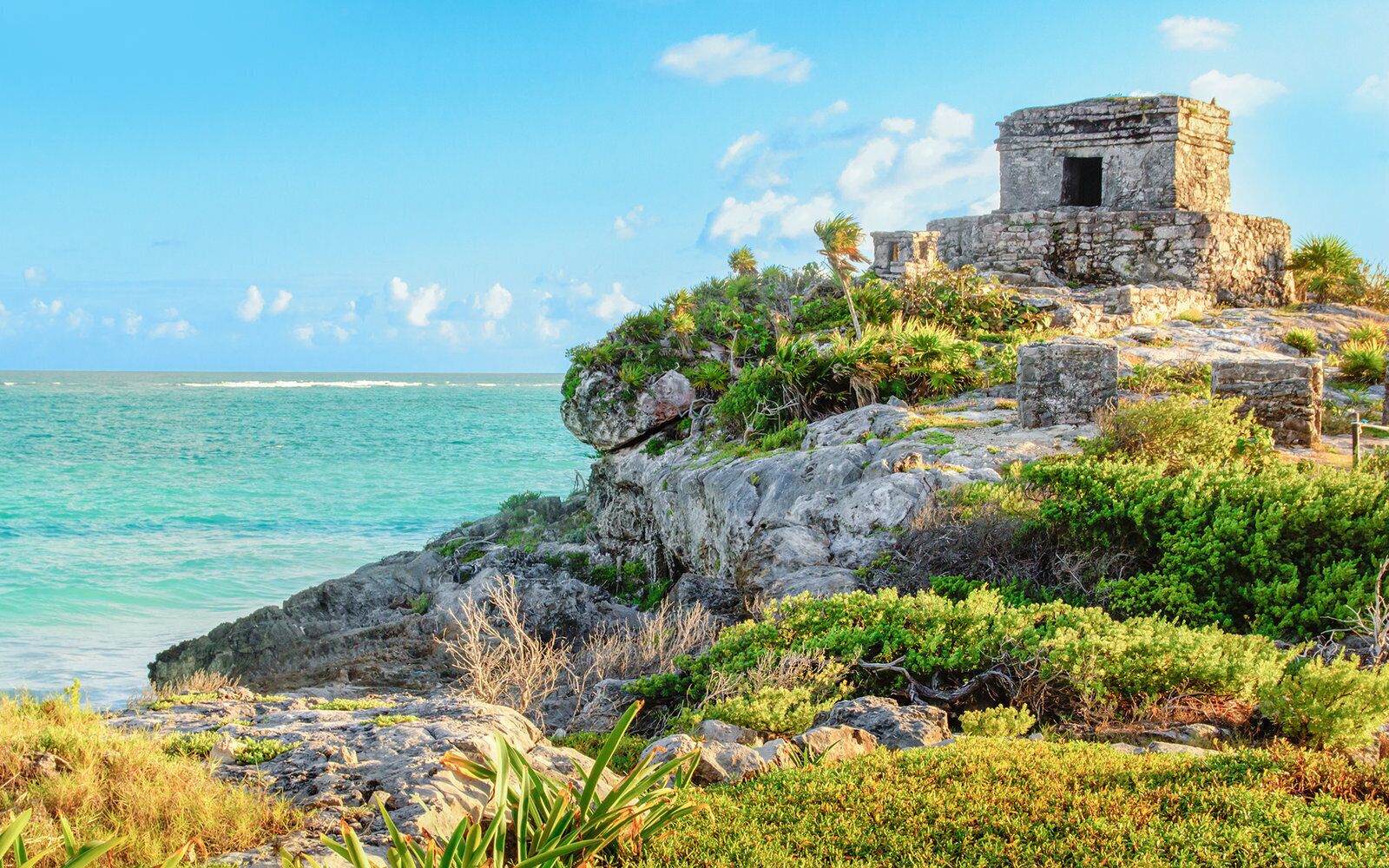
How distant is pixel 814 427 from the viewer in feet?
38.9

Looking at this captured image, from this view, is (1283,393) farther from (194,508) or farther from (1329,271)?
(194,508)

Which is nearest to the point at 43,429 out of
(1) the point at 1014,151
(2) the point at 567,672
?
(1) the point at 1014,151

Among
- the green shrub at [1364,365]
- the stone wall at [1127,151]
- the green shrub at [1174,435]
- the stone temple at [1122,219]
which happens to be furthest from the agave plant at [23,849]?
the stone wall at [1127,151]

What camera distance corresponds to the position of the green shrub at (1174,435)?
914 centimetres

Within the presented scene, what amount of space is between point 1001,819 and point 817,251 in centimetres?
1164

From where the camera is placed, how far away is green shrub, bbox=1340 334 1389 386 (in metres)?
14.0

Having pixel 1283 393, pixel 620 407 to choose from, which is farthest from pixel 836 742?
pixel 620 407

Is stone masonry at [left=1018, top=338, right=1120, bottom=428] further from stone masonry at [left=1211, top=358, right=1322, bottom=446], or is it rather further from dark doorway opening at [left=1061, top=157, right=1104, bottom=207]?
dark doorway opening at [left=1061, top=157, right=1104, bottom=207]

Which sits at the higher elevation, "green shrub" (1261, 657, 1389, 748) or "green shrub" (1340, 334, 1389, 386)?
"green shrub" (1340, 334, 1389, 386)

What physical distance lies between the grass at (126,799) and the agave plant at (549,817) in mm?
354

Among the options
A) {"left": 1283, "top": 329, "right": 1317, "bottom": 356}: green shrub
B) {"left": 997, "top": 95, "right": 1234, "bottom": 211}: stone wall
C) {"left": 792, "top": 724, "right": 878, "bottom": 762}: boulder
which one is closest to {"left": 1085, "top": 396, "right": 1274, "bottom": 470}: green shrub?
{"left": 792, "top": 724, "right": 878, "bottom": 762}: boulder

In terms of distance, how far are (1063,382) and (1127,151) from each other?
1057 cm

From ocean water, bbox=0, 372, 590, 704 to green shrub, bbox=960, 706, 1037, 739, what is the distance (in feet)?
38.9

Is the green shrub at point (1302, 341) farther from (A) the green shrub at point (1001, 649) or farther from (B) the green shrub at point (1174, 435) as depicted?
(A) the green shrub at point (1001, 649)
